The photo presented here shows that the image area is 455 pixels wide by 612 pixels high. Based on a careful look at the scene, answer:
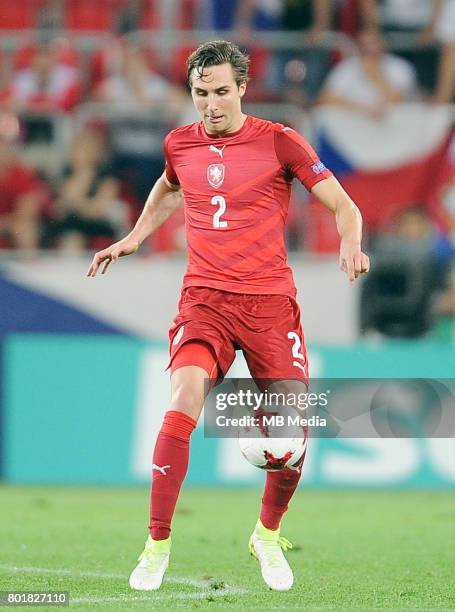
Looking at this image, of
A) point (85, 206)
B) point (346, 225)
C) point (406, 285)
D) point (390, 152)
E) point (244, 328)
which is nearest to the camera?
point (346, 225)

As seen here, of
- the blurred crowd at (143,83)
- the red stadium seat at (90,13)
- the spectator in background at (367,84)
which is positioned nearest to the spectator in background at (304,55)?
the blurred crowd at (143,83)

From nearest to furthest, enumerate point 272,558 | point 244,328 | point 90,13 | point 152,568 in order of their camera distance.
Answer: point 152,568 < point 244,328 < point 272,558 < point 90,13

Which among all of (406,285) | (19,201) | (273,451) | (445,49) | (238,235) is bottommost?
(406,285)

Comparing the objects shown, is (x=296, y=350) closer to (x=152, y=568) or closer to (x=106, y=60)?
(x=152, y=568)

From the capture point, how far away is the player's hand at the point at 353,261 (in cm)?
537

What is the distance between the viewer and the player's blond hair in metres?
5.70

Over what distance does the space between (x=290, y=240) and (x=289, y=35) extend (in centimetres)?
263

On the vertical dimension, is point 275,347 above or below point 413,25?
above

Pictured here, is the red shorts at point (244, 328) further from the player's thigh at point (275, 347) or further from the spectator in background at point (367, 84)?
the spectator in background at point (367, 84)

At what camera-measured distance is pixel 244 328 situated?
5.75 meters

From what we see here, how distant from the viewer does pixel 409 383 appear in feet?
36.1

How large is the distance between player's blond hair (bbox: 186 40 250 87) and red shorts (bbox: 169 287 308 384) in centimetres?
98

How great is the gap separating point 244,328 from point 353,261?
64cm

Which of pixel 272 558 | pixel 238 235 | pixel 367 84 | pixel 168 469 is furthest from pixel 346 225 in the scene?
→ pixel 367 84
